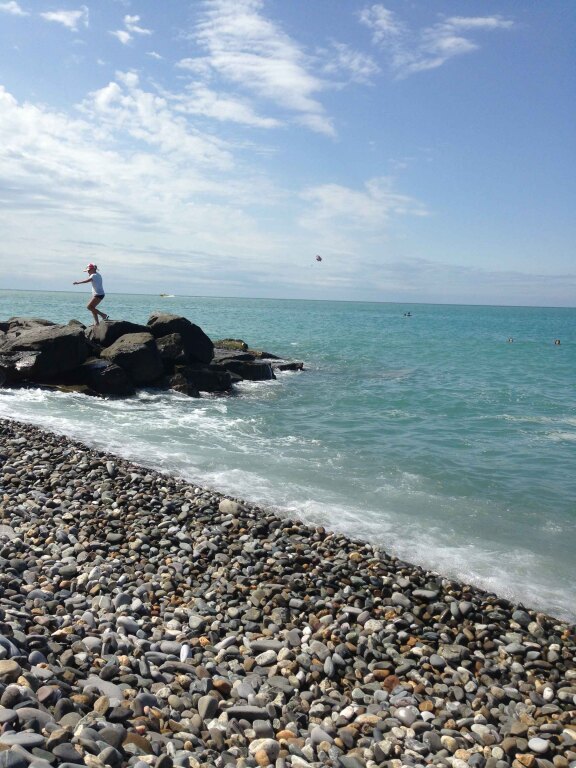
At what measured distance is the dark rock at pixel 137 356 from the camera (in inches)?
842

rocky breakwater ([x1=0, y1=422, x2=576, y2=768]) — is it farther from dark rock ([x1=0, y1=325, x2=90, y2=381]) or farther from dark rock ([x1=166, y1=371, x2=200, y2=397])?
dark rock ([x1=166, y1=371, x2=200, y2=397])

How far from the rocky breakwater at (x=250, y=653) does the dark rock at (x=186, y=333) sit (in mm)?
15442

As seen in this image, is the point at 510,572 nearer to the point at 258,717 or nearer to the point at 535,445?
the point at 258,717

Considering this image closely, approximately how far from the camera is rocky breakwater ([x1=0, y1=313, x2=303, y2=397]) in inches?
796

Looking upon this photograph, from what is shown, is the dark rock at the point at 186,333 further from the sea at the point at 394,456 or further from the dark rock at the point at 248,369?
the sea at the point at 394,456

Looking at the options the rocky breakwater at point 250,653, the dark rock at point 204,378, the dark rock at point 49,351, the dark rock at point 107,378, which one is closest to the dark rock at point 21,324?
the dark rock at point 49,351

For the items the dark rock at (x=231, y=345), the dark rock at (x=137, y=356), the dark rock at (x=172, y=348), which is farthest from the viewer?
the dark rock at (x=231, y=345)

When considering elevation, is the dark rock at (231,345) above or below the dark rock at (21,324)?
below

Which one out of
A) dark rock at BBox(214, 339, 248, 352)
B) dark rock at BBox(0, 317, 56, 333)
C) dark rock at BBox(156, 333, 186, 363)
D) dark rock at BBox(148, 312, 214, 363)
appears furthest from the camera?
dark rock at BBox(214, 339, 248, 352)

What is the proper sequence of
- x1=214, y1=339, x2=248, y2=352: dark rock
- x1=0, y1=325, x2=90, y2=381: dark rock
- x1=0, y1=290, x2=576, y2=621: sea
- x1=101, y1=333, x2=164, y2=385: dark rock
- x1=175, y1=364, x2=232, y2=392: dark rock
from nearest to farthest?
x1=0, y1=290, x2=576, y2=621: sea → x1=0, y1=325, x2=90, y2=381: dark rock → x1=101, y1=333, x2=164, y2=385: dark rock → x1=175, y1=364, x2=232, y2=392: dark rock → x1=214, y1=339, x2=248, y2=352: dark rock

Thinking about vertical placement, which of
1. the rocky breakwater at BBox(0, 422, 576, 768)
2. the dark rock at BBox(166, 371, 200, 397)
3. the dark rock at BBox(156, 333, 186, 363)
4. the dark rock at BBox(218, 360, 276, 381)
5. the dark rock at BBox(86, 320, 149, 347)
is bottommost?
the rocky breakwater at BBox(0, 422, 576, 768)

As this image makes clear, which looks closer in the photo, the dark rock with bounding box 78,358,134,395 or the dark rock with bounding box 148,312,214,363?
the dark rock with bounding box 78,358,134,395

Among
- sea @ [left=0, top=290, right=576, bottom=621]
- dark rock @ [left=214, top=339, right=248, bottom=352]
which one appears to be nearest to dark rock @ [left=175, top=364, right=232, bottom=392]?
sea @ [left=0, top=290, right=576, bottom=621]

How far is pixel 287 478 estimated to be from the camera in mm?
11867
